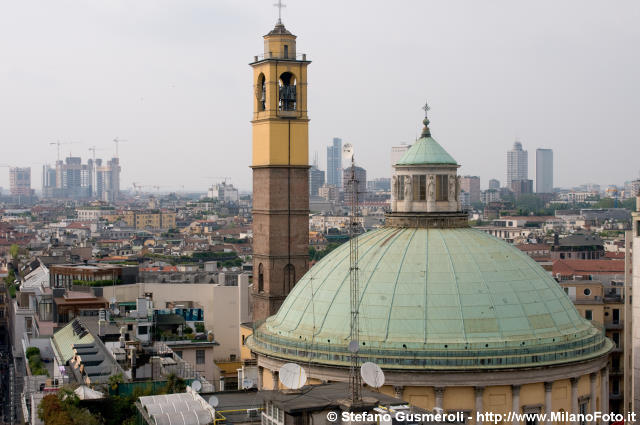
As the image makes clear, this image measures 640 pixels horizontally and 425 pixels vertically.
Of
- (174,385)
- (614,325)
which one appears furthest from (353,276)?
(614,325)

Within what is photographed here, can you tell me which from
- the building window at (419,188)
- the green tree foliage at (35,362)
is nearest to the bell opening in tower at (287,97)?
the building window at (419,188)

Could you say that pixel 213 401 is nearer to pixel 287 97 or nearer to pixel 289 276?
pixel 289 276

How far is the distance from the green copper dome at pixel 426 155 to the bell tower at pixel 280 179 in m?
19.1

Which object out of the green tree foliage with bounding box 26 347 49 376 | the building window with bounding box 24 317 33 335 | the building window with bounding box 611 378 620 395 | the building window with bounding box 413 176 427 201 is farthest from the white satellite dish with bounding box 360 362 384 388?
the building window with bounding box 24 317 33 335

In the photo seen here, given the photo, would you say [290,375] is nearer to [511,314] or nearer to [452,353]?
[452,353]

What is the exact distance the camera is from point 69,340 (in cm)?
7938

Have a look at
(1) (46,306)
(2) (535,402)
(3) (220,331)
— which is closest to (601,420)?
(2) (535,402)

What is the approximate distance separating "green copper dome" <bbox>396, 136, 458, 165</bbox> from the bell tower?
19.1m

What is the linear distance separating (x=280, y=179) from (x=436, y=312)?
28.2 m

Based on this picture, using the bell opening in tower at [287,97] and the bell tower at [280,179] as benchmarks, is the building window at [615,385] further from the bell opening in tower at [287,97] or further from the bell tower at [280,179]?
the bell opening in tower at [287,97]

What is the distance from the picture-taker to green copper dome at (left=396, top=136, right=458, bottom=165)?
188 ft

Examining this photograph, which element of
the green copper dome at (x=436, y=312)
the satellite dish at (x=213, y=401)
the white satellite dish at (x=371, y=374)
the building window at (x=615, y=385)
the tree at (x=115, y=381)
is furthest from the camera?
the building window at (x=615, y=385)

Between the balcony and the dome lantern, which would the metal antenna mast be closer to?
the dome lantern

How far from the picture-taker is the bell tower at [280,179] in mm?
75875
